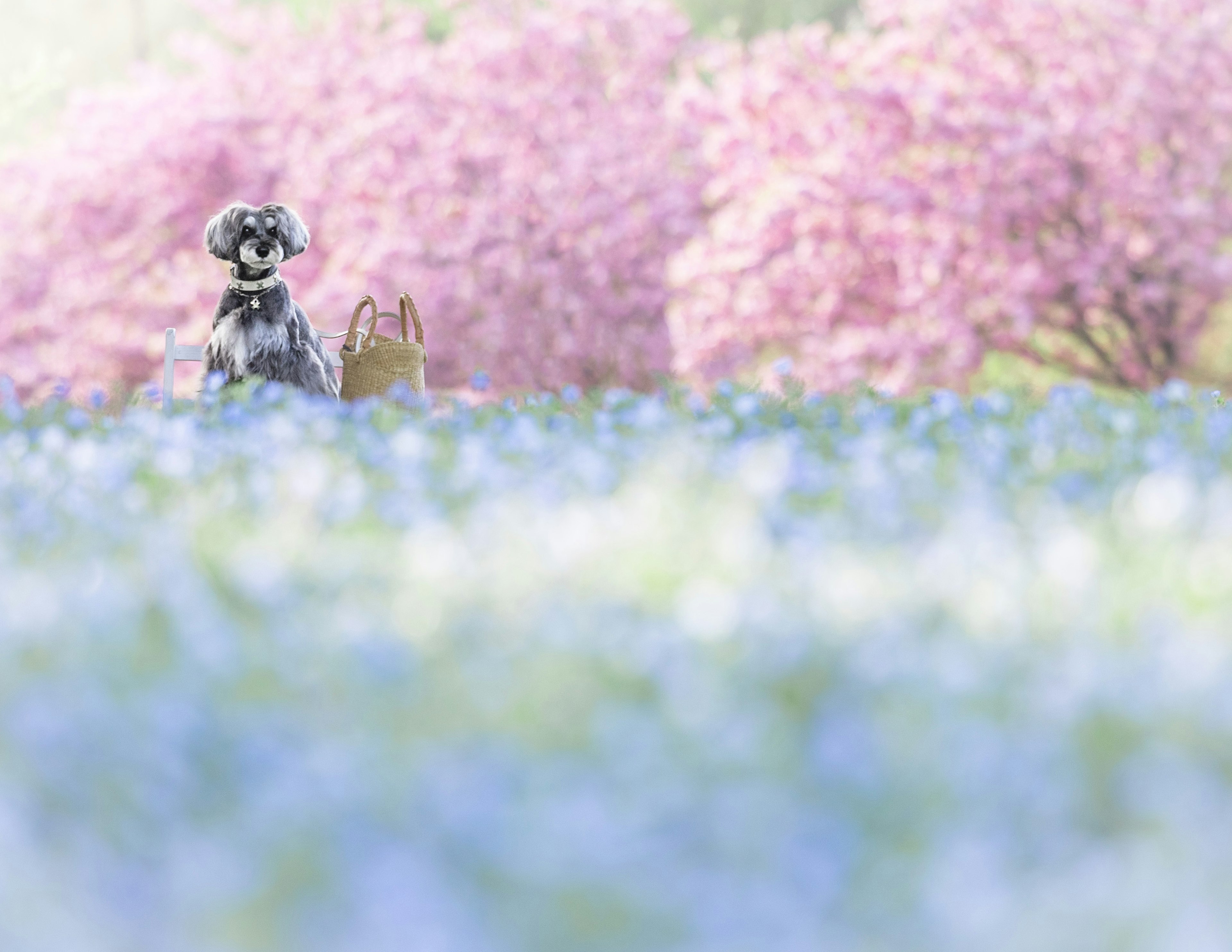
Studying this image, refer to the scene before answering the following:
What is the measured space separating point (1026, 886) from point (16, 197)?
14280 mm

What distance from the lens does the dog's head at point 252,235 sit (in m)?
5.81

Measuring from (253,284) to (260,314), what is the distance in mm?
166

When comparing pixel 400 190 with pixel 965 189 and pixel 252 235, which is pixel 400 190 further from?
pixel 252 235

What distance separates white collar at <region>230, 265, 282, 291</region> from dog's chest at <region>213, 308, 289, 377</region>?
0.42ft

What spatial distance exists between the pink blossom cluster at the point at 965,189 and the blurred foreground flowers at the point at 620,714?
8.00 m

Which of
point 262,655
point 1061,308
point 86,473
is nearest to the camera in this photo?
point 262,655

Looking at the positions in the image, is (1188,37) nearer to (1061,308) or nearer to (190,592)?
(1061,308)

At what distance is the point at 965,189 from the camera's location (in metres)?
10.7

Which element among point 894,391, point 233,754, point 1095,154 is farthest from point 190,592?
point 1095,154

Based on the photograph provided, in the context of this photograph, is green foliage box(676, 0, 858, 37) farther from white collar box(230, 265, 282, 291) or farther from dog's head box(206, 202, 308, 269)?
white collar box(230, 265, 282, 291)

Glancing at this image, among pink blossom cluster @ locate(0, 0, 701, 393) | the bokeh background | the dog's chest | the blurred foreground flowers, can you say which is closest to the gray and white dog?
the dog's chest

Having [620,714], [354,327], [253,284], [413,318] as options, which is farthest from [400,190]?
[620,714]

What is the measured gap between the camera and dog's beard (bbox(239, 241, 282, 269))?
5.78 m

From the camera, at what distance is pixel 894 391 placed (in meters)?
10.5
